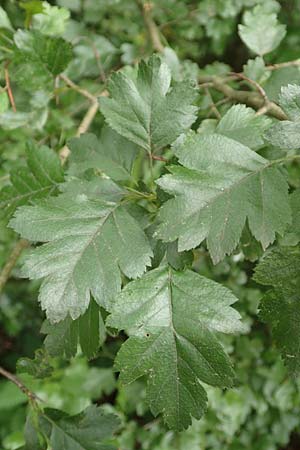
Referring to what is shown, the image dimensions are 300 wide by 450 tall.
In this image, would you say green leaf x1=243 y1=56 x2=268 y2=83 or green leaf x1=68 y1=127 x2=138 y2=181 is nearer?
green leaf x1=68 y1=127 x2=138 y2=181

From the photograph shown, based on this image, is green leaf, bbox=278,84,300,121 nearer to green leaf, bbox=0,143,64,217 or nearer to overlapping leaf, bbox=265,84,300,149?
overlapping leaf, bbox=265,84,300,149

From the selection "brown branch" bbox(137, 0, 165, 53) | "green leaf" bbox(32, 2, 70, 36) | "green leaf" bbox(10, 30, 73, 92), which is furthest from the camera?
"brown branch" bbox(137, 0, 165, 53)

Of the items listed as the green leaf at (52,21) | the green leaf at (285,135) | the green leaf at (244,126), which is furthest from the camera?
the green leaf at (52,21)

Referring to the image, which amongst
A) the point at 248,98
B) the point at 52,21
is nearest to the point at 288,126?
the point at 248,98

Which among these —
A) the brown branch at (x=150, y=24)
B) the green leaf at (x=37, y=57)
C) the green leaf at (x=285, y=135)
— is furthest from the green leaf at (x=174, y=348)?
the brown branch at (x=150, y=24)

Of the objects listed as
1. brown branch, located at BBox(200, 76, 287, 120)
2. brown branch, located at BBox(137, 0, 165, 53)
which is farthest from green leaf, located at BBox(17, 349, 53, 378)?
brown branch, located at BBox(137, 0, 165, 53)

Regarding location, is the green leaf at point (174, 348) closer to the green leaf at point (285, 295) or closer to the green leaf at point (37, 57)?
the green leaf at point (285, 295)
